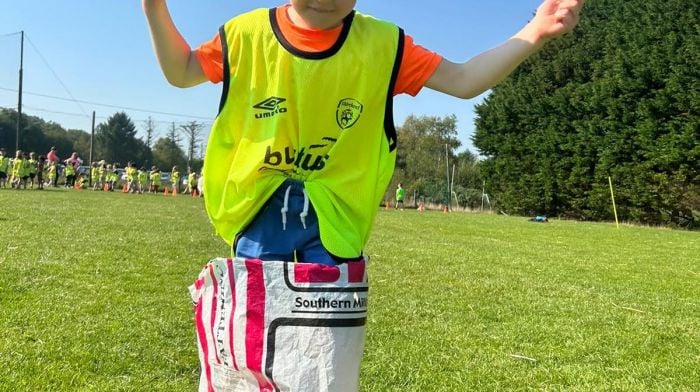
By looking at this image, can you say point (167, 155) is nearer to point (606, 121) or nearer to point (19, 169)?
point (19, 169)

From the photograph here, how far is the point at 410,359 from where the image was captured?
4082mm

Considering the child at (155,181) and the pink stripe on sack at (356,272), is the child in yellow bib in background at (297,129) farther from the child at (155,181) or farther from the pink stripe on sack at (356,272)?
the child at (155,181)

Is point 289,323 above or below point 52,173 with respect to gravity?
below

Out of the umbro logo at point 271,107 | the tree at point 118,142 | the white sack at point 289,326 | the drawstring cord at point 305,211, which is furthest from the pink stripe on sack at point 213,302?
the tree at point 118,142

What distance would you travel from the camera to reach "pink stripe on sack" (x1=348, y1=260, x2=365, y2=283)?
5.56 feet

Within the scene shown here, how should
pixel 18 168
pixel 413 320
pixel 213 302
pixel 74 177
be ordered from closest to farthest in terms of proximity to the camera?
pixel 213 302
pixel 413 320
pixel 18 168
pixel 74 177

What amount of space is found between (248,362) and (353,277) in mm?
350

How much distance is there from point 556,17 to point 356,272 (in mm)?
997

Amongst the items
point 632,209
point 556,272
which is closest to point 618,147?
point 632,209

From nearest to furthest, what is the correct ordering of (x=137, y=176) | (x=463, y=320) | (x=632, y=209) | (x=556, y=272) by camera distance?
(x=463, y=320)
(x=556, y=272)
(x=632, y=209)
(x=137, y=176)

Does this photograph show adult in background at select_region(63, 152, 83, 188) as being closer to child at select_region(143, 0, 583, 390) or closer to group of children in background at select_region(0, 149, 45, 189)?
group of children in background at select_region(0, 149, 45, 189)

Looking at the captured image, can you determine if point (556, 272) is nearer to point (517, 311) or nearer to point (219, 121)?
→ point (517, 311)

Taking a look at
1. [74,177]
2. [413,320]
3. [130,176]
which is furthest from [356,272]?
[74,177]

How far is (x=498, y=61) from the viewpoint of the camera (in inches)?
78.2
